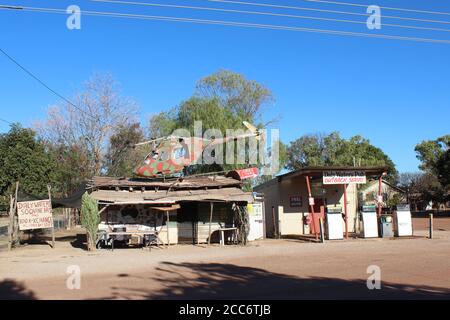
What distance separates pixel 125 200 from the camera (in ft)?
73.5

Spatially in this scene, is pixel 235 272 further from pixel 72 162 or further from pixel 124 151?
pixel 124 151

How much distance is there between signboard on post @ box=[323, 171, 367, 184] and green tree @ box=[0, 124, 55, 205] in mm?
14724

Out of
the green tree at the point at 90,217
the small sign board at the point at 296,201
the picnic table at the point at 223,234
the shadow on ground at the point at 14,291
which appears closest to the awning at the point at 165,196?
the green tree at the point at 90,217

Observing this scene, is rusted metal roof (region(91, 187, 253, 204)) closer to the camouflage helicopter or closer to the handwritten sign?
the camouflage helicopter

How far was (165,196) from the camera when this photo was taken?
2330cm

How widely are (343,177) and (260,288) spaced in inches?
638

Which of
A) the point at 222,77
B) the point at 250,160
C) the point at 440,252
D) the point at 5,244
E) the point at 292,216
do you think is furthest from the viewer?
the point at 222,77

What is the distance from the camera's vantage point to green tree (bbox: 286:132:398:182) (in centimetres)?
6381

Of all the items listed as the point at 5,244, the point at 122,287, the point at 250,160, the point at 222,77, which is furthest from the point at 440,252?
the point at 222,77

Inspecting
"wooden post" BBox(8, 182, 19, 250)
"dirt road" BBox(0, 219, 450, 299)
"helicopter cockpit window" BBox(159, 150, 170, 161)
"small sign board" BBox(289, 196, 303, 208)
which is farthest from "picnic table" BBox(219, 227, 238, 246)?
"wooden post" BBox(8, 182, 19, 250)

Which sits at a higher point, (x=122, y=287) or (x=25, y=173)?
(x=25, y=173)

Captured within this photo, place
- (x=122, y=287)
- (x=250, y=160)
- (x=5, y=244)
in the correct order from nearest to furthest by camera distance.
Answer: (x=122, y=287)
(x=5, y=244)
(x=250, y=160)
